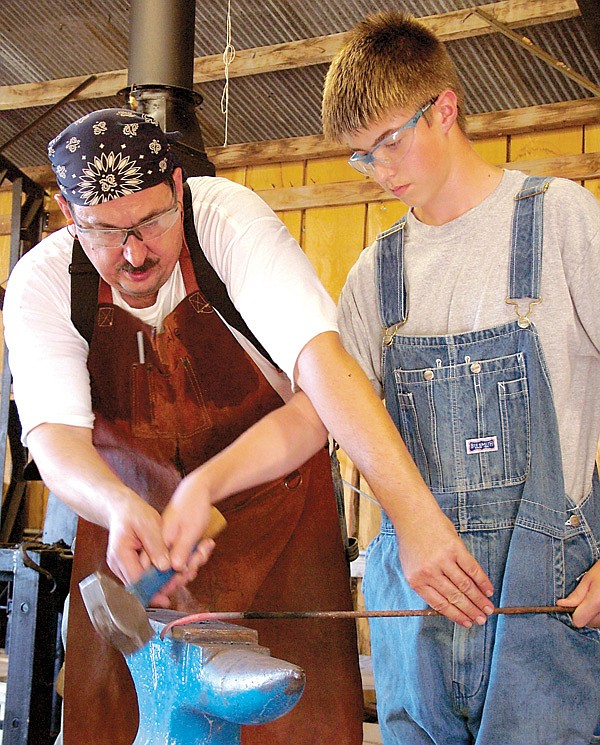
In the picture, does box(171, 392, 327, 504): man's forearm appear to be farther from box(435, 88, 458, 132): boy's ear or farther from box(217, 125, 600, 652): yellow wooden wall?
box(217, 125, 600, 652): yellow wooden wall

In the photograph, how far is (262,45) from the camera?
16.3 feet

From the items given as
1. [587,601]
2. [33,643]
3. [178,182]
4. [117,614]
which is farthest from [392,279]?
[33,643]

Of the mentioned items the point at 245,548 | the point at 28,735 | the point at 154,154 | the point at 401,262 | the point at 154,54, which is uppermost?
the point at 154,54

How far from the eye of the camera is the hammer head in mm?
1343

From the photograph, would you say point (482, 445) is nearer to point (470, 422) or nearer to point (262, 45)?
point (470, 422)

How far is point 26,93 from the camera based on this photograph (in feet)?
18.2

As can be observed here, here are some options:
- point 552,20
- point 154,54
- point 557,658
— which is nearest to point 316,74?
point 552,20

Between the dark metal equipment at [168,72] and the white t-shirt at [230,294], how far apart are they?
1308mm

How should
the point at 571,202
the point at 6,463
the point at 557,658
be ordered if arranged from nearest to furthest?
the point at 557,658 → the point at 571,202 → the point at 6,463

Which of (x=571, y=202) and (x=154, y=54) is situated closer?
(x=571, y=202)

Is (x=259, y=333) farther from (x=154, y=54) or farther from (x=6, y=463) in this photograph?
(x=6, y=463)

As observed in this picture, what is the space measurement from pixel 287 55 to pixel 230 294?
3208 millimetres

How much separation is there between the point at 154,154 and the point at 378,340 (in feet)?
1.94

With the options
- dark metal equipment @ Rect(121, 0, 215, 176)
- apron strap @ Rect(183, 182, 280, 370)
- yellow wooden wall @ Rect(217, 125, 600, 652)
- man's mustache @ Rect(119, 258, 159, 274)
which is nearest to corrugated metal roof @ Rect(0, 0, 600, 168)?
yellow wooden wall @ Rect(217, 125, 600, 652)
